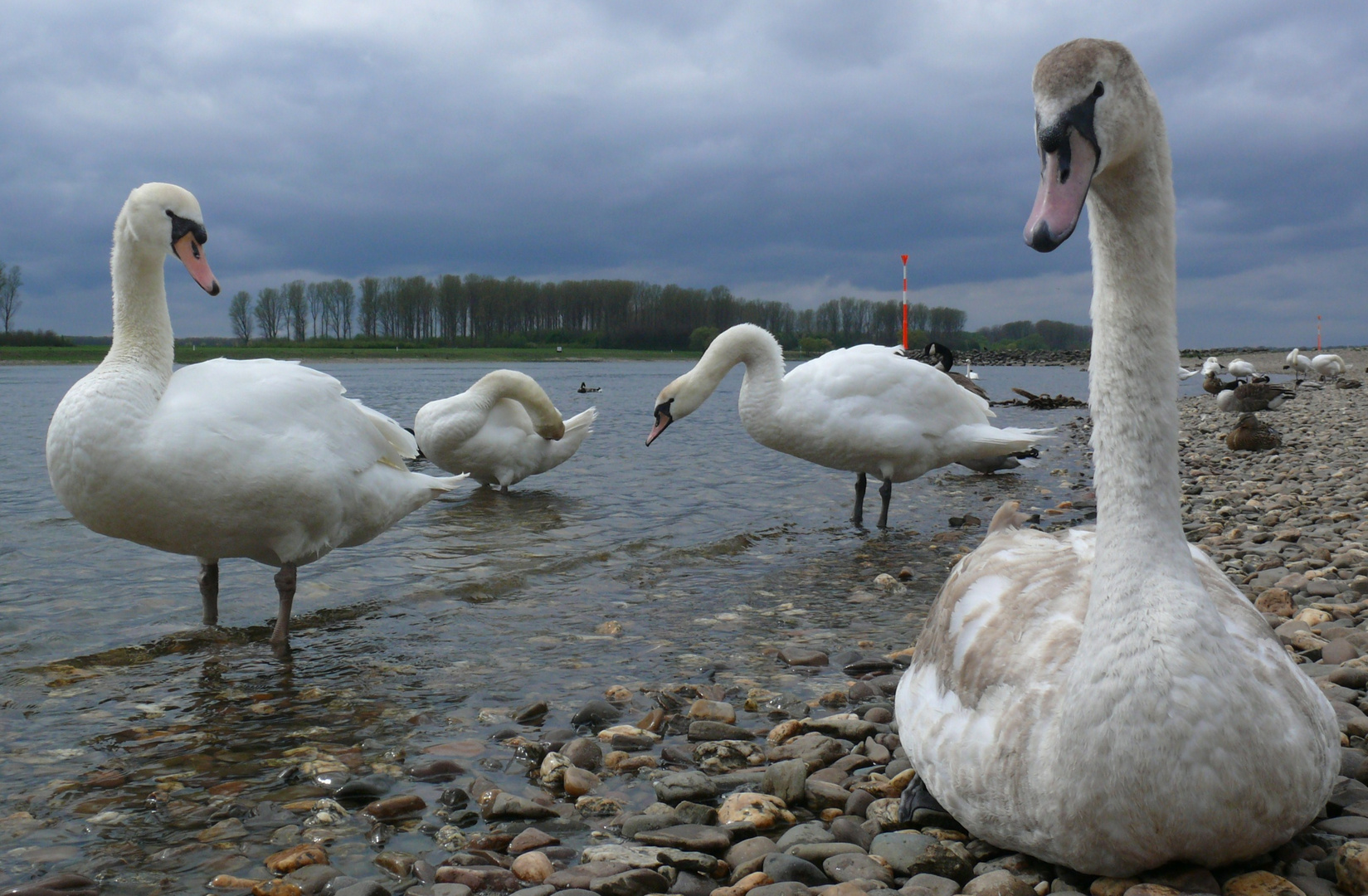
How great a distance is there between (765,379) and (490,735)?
531 cm

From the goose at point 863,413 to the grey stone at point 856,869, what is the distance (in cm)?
580

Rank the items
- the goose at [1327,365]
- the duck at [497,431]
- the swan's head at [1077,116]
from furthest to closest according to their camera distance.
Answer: the goose at [1327,365] → the duck at [497,431] → the swan's head at [1077,116]

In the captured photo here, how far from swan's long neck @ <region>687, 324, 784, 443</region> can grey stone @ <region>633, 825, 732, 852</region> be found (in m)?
5.72

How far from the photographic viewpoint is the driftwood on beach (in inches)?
1016

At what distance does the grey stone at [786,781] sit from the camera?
3.06 m

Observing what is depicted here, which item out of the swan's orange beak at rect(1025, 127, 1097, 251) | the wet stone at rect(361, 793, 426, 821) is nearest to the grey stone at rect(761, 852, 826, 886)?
the wet stone at rect(361, 793, 426, 821)

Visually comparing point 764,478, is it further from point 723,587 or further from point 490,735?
point 490,735

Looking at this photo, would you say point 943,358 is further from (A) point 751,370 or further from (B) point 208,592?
(B) point 208,592

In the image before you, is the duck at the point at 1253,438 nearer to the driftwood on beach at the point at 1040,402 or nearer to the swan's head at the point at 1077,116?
the driftwood on beach at the point at 1040,402

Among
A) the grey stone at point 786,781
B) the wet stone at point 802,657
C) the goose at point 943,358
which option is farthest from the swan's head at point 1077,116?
the goose at point 943,358

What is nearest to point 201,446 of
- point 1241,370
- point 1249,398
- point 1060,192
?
point 1060,192

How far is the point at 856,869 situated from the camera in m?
2.54

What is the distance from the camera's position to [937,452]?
883 centimetres

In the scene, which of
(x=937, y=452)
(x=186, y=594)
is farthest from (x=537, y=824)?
(x=937, y=452)
